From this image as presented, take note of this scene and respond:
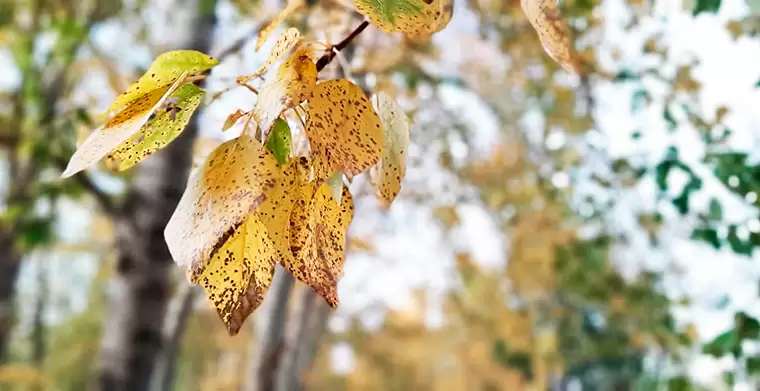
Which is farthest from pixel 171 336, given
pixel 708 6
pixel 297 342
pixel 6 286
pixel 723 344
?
pixel 6 286

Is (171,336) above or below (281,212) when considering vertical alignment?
below

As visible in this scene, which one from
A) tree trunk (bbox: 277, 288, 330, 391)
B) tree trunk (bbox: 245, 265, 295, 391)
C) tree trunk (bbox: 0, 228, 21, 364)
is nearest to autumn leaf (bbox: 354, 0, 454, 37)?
tree trunk (bbox: 245, 265, 295, 391)

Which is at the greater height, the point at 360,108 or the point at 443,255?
the point at 360,108

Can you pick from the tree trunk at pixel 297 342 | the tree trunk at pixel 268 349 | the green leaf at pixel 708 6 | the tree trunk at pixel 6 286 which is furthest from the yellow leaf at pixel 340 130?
the tree trunk at pixel 6 286

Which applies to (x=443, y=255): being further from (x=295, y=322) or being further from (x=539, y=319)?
(x=295, y=322)

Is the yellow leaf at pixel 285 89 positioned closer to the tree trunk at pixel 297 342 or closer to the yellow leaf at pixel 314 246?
the yellow leaf at pixel 314 246

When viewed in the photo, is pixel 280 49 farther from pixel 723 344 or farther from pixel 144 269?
pixel 144 269

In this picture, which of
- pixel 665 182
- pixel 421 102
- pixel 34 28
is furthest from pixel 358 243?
pixel 34 28
